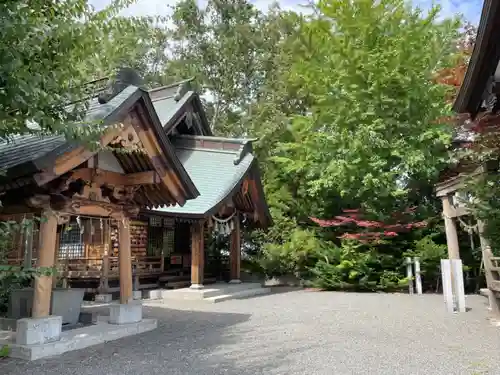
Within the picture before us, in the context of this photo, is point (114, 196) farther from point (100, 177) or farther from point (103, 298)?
point (103, 298)

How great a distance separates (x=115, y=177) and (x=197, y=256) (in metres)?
6.05

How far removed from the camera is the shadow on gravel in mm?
4594

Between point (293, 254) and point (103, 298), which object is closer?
point (103, 298)

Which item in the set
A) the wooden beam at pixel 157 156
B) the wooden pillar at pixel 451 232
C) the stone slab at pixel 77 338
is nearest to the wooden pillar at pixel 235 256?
the wooden pillar at pixel 451 232

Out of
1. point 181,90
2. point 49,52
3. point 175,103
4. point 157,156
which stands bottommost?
point 157,156

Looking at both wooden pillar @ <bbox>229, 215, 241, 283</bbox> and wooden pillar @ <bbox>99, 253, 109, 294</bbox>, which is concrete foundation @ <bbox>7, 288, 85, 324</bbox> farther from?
wooden pillar @ <bbox>229, 215, 241, 283</bbox>

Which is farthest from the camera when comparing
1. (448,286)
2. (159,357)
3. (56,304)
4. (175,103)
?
(175,103)

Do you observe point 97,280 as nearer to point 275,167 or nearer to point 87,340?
point 87,340

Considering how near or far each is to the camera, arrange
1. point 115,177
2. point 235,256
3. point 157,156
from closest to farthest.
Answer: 1. point 157,156
2. point 115,177
3. point 235,256

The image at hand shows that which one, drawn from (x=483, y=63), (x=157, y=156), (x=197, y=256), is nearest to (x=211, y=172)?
(x=197, y=256)

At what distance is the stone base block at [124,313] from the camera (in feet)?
22.1

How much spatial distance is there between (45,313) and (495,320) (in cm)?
729

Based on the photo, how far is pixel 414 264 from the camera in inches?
508

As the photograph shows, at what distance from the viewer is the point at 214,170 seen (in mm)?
14320
